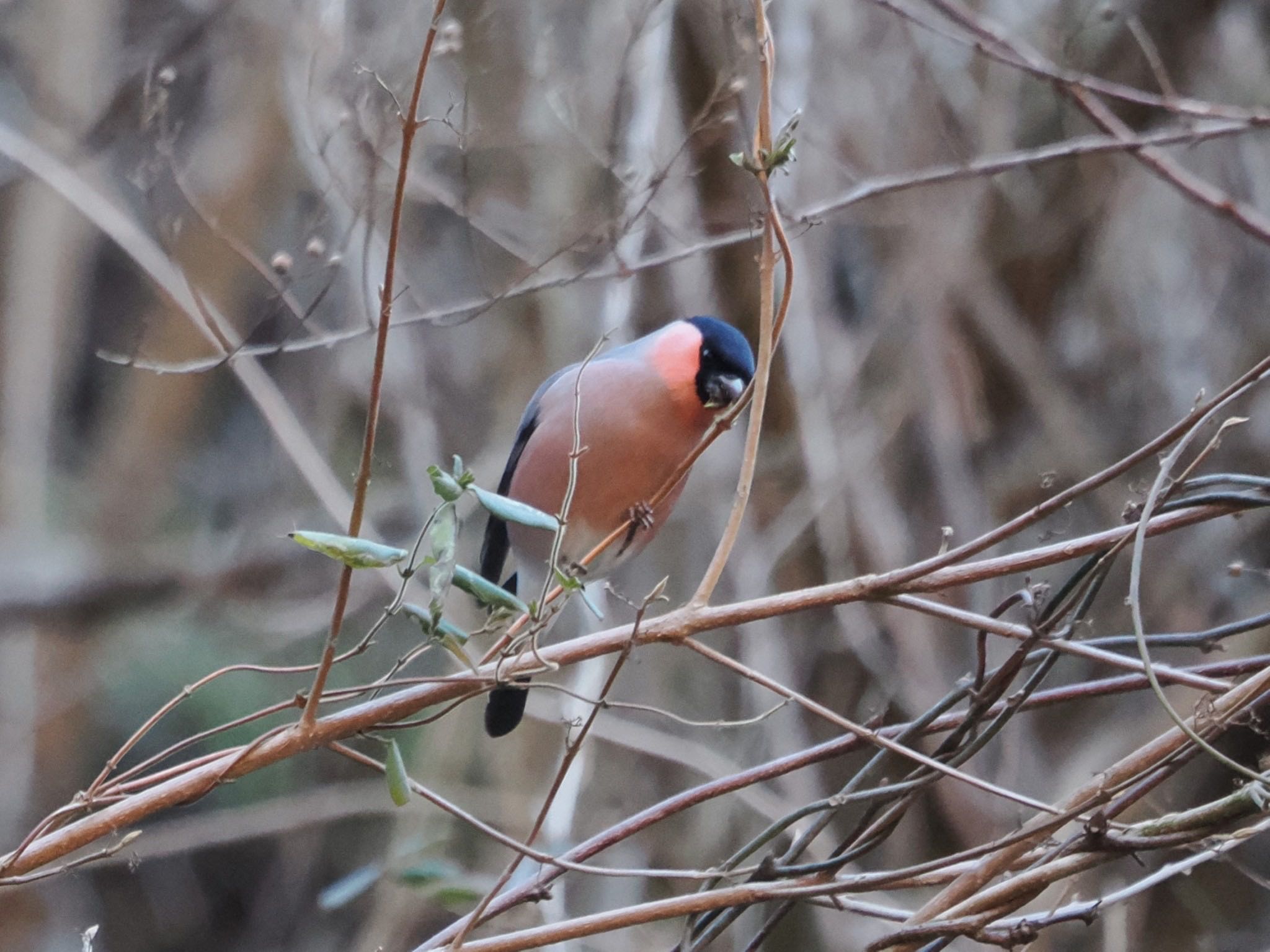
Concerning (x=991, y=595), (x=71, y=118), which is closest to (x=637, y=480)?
(x=991, y=595)

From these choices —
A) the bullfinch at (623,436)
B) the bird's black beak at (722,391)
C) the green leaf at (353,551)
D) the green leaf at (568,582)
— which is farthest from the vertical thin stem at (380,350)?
the bird's black beak at (722,391)

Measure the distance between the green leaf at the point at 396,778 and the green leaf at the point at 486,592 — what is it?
0.12 metres

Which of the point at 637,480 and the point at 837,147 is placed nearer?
the point at 637,480

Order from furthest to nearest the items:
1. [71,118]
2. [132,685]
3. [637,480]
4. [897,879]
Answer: [132,685]
[71,118]
[637,480]
[897,879]

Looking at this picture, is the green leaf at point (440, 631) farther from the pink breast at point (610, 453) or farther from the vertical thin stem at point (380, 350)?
the pink breast at point (610, 453)

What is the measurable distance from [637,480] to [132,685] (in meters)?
2.10

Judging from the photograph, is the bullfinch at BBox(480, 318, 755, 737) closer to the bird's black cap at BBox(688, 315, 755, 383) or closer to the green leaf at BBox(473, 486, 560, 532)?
the bird's black cap at BBox(688, 315, 755, 383)

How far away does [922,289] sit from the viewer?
102 inches

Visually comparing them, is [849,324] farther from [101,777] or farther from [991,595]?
[101,777]

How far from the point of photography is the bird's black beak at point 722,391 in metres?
1.62

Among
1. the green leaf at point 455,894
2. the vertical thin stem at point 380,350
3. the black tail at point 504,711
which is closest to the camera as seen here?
the vertical thin stem at point 380,350

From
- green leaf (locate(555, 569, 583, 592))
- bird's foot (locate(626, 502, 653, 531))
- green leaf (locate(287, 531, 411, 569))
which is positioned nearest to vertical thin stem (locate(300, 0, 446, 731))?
green leaf (locate(287, 531, 411, 569))

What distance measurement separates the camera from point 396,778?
2.93 ft

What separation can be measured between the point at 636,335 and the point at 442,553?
163 centimetres
